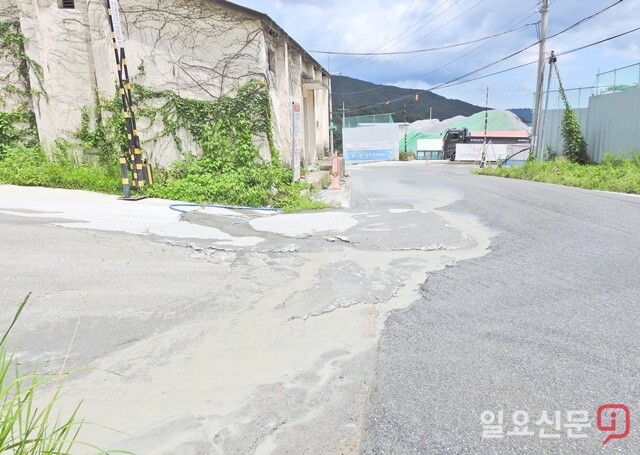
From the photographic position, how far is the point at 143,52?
31.8 feet

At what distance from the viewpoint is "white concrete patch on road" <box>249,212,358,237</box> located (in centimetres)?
685

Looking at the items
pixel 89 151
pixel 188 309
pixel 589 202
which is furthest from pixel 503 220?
pixel 89 151

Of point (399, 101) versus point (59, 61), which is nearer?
point (59, 61)

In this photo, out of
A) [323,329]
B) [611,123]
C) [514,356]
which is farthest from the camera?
[611,123]

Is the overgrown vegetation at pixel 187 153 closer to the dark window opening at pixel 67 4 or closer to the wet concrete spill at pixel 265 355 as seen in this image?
the dark window opening at pixel 67 4

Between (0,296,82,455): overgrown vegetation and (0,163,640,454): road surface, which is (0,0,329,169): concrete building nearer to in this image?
(0,163,640,454): road surface

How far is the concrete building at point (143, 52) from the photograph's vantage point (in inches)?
379

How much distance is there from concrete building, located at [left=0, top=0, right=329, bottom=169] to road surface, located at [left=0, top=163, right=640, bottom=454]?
4.49 m

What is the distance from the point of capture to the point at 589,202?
9.59m

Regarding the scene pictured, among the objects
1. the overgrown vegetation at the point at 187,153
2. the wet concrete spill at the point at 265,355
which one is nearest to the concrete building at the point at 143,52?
the overgrown vegetation at the point at 187,153

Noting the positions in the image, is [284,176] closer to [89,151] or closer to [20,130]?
[89,151]

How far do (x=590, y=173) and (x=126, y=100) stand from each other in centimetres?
1588

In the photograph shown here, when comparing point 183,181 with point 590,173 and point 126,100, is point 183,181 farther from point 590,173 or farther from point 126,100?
point 590,173

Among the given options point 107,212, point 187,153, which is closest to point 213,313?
point 107,212
